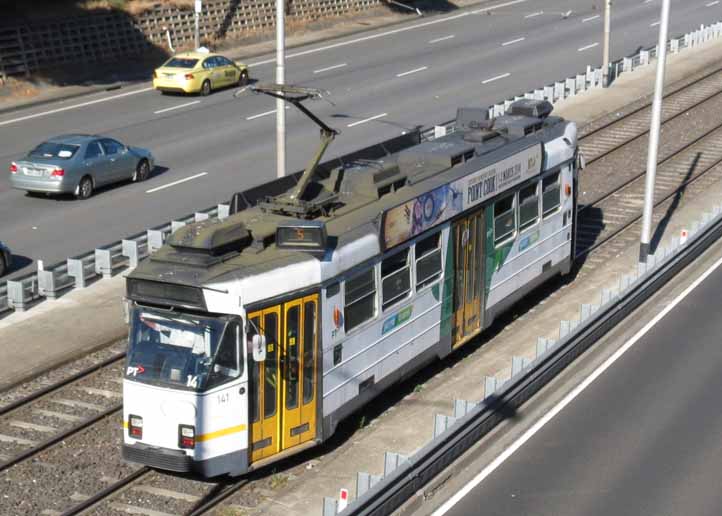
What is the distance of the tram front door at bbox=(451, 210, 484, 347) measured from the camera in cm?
1852

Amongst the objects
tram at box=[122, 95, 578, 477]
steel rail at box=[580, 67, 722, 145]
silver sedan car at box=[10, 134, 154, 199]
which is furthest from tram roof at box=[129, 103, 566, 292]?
steel rail at box=[580, 67, 722, 145]

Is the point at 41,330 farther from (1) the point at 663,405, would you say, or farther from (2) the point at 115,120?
(2) the point at 115,120

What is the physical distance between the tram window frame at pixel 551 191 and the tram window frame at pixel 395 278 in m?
5.09

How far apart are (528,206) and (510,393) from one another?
5.08m

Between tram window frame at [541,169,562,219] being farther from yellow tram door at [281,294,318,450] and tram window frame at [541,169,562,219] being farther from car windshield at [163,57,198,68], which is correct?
car windshield at [163,57,198,68]

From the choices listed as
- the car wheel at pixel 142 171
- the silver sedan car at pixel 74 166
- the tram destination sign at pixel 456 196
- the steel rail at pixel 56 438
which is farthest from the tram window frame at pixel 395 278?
the car wheel at pixel 142 171

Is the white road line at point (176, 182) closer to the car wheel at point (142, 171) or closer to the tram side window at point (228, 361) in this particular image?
the car wheel at point (142, 171)

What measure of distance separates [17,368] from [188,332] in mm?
5783

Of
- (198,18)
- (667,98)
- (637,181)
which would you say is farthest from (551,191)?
(198,18)

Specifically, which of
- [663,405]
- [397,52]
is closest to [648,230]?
[663,405]

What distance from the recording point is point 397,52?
5097cm

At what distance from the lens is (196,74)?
138ft

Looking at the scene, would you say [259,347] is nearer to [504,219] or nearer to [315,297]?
[315,297]

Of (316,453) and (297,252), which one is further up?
(297,252)
